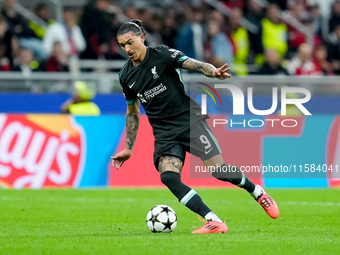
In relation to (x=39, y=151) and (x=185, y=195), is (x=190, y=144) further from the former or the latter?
(x=39, y=151)

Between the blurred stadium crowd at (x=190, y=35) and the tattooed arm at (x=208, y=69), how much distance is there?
31.9 ft

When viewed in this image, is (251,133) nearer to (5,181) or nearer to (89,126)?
(89,126)

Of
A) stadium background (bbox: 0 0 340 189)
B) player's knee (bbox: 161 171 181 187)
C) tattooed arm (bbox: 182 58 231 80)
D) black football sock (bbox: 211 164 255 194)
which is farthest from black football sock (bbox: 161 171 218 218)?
stadium background (bbox: 0 0 340 189)

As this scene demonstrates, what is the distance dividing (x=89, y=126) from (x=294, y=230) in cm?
694

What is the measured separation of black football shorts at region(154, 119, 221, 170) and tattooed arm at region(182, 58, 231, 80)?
0.73 metres

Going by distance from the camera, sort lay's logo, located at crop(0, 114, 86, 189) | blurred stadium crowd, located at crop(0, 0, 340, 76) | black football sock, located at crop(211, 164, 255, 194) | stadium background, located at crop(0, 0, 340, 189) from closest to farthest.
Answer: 1. black football sock, located at crop(211, 164, 255, 194)
2. lay's logo, located at crop(0, 114, 86, 189)
3. stadium background, located at crop(0, 0, 340, 189)
4. blurred stadium crowd, located at crop(0, 0, 340, 76)

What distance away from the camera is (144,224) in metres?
9.26

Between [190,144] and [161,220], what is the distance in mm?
902

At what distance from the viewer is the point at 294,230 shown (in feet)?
28.1

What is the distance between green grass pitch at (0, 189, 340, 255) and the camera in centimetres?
699

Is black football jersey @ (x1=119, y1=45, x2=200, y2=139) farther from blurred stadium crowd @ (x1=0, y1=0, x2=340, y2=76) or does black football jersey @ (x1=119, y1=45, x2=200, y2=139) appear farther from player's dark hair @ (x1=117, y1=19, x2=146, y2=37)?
blurred stadium crowd @ (x1=0, y1=0, x2=340, y2=76)

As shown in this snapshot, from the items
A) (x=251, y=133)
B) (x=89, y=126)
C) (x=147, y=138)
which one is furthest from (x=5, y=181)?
(x=251, y=133)

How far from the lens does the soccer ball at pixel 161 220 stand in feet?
26.9

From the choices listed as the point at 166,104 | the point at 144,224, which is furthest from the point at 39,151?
the point at 166,104
